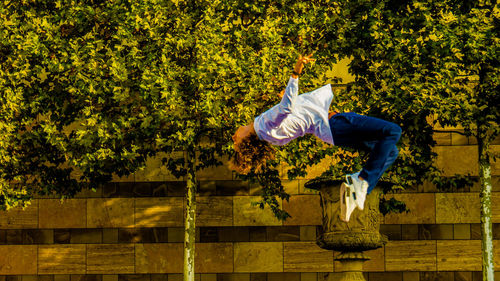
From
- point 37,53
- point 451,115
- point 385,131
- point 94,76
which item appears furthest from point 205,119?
point 385,131

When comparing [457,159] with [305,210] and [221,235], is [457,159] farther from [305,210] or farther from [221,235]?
[221,235]

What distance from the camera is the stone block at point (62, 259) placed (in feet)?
63.0

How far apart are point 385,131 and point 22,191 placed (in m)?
9.41

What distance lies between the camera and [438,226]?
1861cm

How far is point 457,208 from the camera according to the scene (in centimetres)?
1858

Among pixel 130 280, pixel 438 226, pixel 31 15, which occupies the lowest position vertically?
pixel 130 280

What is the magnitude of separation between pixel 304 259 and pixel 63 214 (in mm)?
5411

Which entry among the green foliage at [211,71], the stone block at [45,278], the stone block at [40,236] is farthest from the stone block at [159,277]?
the green foliage at [211,71]

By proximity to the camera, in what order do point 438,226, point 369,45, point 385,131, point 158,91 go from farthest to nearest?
1. point 438,226
2. point 369,45
3. point 158,91
4. point 385,131

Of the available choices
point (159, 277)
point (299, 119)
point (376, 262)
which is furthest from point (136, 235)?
point (299, 119)

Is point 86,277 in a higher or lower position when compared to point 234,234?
lower

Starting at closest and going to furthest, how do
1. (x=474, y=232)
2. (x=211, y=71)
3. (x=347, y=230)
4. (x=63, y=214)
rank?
(x=347, y=230) < (x=211, y=71) < (x=474, y=232) < (x=63, y=214)

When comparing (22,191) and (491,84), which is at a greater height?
(491,84)

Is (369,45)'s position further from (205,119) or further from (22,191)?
(22,191)
